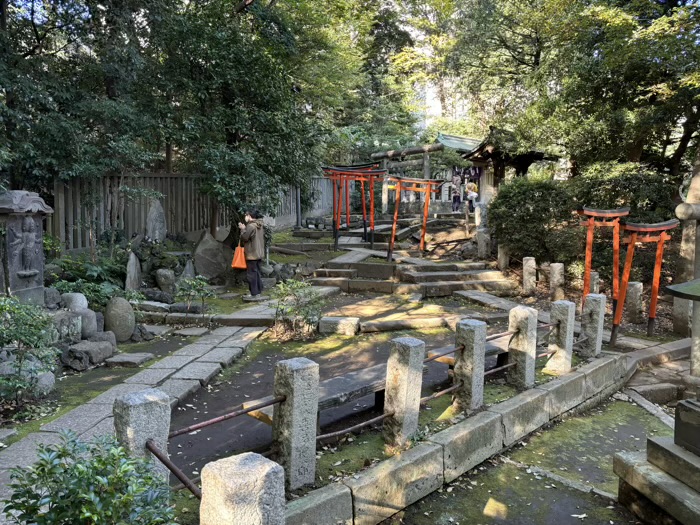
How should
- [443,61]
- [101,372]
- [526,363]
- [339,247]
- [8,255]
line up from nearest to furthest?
[526,363] → [101,372] → [8,255] → [339,247] → [443,61]

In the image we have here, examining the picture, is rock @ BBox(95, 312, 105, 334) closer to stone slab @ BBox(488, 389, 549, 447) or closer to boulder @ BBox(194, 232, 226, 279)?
boulder @ BBox(194, 232, 226, 279)

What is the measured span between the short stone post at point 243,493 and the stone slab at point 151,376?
402 cm

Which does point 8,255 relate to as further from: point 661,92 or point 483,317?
point 661,92

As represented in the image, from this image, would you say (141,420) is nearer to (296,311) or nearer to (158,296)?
(296,311)

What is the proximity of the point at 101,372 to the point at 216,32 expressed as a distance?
826 cm

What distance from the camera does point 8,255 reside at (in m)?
7.18

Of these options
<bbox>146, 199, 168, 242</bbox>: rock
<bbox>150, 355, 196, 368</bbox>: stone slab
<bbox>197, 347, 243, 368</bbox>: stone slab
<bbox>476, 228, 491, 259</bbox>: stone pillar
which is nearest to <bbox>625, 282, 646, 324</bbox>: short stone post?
<bbox>476, 228, 491, 259</bbox>: stone pillar

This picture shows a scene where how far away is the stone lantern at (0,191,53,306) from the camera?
7.17m

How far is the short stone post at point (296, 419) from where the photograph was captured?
381cm

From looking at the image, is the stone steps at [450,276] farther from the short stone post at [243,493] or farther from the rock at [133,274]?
the short stone post at [243,493]

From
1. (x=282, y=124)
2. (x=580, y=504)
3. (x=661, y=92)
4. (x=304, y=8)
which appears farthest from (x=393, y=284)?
(x=304, y=8)

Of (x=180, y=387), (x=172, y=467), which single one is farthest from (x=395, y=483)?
(x=180, y=387)

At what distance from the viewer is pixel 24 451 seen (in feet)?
14.4

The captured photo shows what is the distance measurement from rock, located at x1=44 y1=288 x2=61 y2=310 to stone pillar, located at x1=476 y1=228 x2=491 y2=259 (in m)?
11.3
